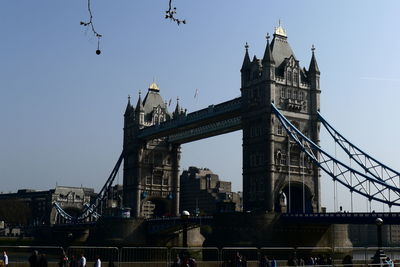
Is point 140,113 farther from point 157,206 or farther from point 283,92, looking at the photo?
point 283,92

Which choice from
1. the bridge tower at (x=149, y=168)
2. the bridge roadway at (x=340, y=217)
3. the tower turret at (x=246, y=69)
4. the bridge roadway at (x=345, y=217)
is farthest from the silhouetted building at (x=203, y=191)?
the bridge roadway at (x=345, y=217)

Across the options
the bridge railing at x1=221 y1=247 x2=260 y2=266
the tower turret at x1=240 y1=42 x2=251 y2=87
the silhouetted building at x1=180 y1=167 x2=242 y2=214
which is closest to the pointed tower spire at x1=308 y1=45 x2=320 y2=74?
the tower turret at x1=240 y1=42 x2=251 y2=87

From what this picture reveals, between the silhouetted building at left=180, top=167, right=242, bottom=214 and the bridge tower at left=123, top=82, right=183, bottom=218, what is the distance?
45904 mm

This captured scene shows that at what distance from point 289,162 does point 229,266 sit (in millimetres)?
42965

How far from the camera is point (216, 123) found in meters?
85.0

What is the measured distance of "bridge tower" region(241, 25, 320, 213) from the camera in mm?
71312

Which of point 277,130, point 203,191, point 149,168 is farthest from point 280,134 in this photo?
point 203,191

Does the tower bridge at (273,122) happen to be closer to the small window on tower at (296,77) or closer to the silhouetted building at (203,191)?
the small window on tower at (296,77)

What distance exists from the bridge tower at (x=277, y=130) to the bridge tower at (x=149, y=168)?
28.9 meters

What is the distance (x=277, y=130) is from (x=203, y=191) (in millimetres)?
85000

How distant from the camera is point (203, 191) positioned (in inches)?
6117

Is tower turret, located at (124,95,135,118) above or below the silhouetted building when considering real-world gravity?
above

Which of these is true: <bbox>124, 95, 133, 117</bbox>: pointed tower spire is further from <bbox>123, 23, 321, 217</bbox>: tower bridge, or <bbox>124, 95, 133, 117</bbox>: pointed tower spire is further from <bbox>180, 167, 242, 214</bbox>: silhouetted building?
<bbox>180, 167, 242, 214</bbox>: silhouetted building

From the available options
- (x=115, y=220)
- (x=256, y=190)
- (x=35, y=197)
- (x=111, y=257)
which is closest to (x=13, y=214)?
(x=35, y=197)
